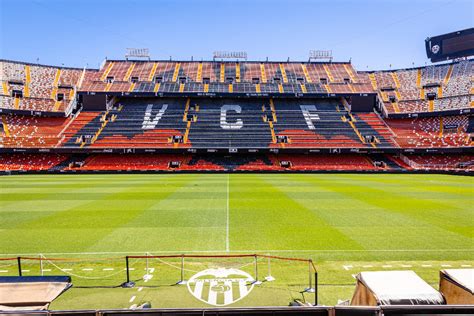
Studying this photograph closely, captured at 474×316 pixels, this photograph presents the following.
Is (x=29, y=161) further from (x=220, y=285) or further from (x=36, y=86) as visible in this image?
(x=220, y=285)

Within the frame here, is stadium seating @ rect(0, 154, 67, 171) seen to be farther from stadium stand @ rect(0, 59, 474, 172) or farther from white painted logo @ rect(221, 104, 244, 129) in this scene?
white painted logo @ rect(221, 104, 244, 129)

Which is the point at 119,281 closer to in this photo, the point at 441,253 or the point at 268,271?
the point at 268,271

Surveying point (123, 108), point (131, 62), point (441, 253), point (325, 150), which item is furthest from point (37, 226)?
point (131, 62)

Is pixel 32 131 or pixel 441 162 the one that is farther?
pixel 32 131

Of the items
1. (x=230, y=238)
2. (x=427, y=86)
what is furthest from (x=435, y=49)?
(x=230, y=238)

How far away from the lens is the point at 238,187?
30781 millimetres

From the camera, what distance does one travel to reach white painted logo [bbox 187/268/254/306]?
8398mm

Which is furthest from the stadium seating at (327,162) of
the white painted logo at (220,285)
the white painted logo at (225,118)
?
the white painted logo at (220,285)

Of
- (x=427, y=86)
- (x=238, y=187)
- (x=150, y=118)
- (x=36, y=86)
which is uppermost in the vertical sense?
(x=36, y=86)

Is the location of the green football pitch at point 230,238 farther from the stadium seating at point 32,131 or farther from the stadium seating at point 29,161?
the stadium seating at point 32,131

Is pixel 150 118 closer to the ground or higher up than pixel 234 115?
closer to the ground

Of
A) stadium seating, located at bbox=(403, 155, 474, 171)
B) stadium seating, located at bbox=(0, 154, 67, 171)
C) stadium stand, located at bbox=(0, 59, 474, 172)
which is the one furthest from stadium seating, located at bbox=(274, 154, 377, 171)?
stadium seating, located at bbox=(0, 154, 67, 171)

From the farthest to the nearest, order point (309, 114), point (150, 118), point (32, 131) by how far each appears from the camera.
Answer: point (309, 114) → point (150, 118) → point (32, 131)

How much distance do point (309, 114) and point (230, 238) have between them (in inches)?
2126
